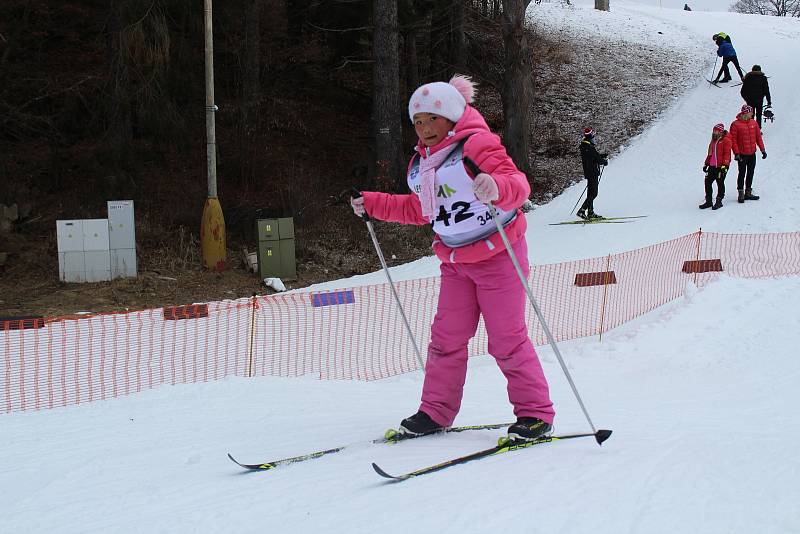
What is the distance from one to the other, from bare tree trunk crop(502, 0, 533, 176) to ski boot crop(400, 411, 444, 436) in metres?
12.6

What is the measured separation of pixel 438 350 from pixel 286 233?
27.1 feet

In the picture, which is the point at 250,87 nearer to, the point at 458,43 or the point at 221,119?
the point at 221,119

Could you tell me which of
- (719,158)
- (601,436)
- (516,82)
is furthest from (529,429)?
(516,82)

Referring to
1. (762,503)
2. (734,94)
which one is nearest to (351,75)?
(734,94)

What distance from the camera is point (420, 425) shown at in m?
3.82

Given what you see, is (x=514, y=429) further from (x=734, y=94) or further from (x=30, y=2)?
(x=734, y=94)

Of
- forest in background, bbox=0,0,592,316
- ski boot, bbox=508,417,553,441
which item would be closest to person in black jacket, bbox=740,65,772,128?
forest in background, bbox=0,0,592,316

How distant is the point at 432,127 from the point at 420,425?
61.3 inches

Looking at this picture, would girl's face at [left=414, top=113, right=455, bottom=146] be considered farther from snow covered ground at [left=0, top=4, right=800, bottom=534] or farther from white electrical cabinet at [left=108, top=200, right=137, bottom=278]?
white electrical cabinet at [left=108, top=200, right=137, bottom=278]

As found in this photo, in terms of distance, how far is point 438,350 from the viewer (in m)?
3.85

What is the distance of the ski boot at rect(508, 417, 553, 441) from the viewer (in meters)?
3.53

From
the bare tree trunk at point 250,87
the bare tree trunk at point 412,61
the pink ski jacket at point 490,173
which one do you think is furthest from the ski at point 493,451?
the bare tree trunk at point 412,61

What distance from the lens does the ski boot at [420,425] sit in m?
3.81

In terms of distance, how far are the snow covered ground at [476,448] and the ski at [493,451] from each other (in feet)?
0.22
